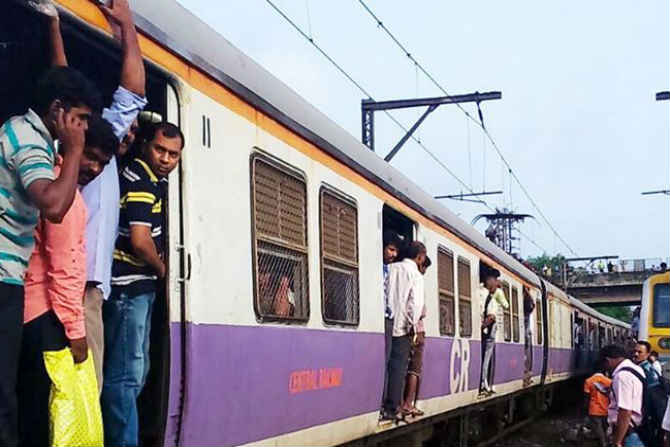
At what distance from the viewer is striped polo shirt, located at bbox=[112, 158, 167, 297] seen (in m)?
4.22

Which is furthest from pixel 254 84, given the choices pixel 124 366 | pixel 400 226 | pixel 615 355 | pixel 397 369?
pixel 615 355

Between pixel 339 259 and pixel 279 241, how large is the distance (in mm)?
1161

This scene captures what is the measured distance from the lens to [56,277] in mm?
3506

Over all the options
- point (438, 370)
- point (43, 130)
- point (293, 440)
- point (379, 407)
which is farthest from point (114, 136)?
point (438, 370)

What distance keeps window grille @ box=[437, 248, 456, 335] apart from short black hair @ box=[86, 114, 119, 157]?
21.4ft

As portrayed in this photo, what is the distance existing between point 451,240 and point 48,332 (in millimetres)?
7609

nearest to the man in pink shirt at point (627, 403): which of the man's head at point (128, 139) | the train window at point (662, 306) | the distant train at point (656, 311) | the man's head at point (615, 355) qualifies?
the man's head at point (615, 355)

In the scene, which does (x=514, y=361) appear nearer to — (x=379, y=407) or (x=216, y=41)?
(x=379, y=407)

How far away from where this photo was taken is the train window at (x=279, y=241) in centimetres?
536

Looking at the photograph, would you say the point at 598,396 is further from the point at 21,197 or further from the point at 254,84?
the point at 21,197

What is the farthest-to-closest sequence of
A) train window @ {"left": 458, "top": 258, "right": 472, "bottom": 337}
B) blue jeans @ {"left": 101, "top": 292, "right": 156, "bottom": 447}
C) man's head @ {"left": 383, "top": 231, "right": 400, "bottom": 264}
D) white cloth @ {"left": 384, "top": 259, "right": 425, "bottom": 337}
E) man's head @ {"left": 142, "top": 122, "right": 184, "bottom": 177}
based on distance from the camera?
train window @ {"left": 458, "top": 258, "right": 472, "bottom": 337} → man's head @ {"left": 383, "top": 231, "right": 400, "bottom": 264} → white cloth @ {"left": 384, "top": 259, "right": 425, "bottom": 337} → man's head @ {"left": 142, "top": 122, "right": 184, "bottom": 177} → blue jeans @ {"left": 101, "top": 292, "right": 156, "bottom": 447}

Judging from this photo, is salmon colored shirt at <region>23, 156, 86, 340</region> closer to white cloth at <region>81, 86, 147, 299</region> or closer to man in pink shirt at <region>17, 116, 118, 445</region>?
man in pink shirt at <region>17, 116, 118, 445</region>

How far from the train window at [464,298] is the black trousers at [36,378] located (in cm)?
760

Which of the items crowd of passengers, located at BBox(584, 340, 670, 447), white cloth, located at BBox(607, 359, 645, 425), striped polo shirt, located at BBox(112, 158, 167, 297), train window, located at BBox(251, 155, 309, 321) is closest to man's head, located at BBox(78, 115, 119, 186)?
striped polo shirt, located at BBox(112, 158, 167, 297)
